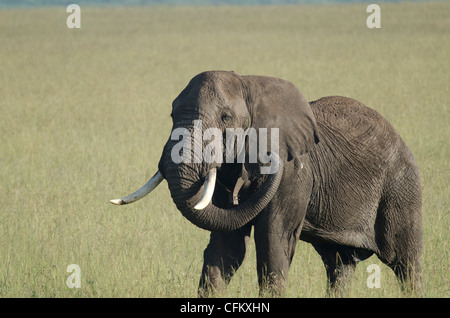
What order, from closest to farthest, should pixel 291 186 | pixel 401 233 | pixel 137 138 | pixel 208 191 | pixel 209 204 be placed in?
pixel 208 191 < pixel 209 204 < pixel 291 186 < pixel 401 233 < pixel 137 138

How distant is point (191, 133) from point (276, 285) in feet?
3.88

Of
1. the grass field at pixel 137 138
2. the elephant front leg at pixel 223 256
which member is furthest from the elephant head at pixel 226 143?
the grass field at pixel 137 138

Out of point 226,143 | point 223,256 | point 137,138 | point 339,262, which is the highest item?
point 137,138

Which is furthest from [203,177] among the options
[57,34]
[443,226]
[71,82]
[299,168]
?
[57,34]

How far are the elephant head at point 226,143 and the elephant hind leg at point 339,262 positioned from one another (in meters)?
1.12

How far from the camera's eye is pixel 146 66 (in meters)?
26.3

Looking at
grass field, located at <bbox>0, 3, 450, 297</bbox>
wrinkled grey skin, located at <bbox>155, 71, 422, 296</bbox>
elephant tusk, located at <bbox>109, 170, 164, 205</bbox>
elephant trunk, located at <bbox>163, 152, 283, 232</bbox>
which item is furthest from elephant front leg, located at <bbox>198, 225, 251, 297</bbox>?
elephant tusk, located at <bbox>109, 170, 164, 205</bbox>

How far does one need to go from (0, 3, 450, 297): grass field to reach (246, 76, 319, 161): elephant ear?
40.2 inches

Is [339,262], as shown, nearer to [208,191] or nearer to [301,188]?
[301,188]

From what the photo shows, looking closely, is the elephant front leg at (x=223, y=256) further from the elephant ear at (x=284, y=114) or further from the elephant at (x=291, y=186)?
the elephant ear at (x=284, y=114)

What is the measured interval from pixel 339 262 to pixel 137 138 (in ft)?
24.0

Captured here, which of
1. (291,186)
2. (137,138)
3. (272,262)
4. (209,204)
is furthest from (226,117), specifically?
(137,138)

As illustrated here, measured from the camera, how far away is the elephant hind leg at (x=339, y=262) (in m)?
5.93

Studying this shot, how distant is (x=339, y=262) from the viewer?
6.00 meters
